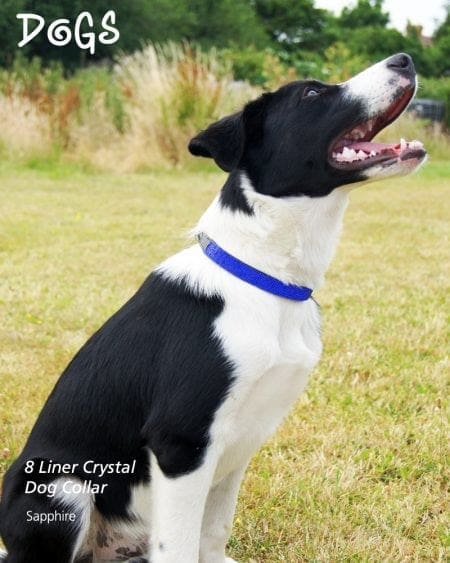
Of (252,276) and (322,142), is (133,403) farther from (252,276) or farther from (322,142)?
(322,142)

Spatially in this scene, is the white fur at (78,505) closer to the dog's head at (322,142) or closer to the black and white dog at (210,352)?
the black and white dog at (210,352)

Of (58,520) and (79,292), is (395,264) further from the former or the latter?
(58,520)

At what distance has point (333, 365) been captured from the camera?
3906 mm

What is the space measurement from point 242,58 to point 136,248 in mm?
17657

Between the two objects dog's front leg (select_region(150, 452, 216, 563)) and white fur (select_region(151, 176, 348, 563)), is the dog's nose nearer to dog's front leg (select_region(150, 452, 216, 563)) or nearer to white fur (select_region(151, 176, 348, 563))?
white fur (select_region(151, 176, 348, 563))

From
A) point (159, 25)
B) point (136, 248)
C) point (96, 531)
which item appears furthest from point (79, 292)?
point (159, 25)

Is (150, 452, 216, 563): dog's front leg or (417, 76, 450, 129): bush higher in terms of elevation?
(150, 452, 216, 563): dog's front leg

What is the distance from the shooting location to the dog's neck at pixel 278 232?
213 centimetres

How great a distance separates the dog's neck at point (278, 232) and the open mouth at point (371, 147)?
0.29ft

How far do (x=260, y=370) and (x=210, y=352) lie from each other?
0.12 metres

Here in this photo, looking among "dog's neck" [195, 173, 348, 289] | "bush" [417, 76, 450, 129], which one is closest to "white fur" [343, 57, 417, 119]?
"dog's neck" [195, 173, 348, 289]

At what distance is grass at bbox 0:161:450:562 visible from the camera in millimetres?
2613

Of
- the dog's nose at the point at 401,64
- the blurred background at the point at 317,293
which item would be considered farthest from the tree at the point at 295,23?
the dog's nose at the point at 401,64

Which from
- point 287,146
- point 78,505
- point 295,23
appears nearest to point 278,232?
point 287,146
